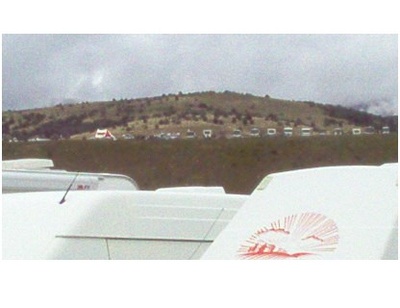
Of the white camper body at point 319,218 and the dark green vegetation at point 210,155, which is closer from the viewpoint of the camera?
the white camper body at point 319,218

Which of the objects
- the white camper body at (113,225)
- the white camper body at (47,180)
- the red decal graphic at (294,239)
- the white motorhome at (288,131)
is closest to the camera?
the red decal graphic at (294,239)

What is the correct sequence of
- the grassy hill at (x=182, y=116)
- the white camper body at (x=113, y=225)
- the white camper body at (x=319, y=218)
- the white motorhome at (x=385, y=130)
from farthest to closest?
the grassy hill at (x=182, y=116)
the white motorhome at (x=385, y=130)
the white camper body at (x=113, y=225)
the white camper body at (x=319, y=218)

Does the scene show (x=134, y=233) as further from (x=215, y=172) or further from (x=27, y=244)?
(x=215, y=172)

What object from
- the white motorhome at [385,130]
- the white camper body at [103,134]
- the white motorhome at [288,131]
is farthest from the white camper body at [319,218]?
the white camper body at [103,134]

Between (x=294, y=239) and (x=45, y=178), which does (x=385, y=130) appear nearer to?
(x=294, y=239)

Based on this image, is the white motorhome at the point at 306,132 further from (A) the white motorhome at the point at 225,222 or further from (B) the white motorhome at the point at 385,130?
(A) the white motorhome at the point at 225,222

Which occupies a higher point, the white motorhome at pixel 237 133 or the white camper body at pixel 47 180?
the white camper body at pixel 47 180
